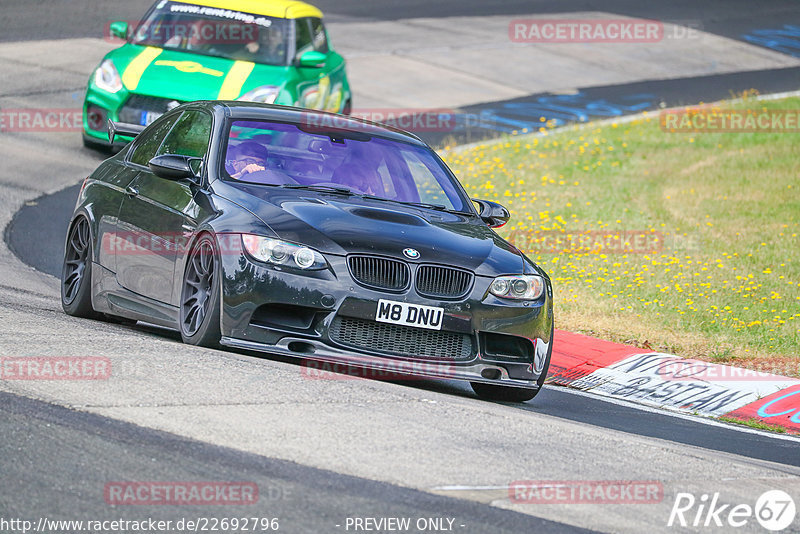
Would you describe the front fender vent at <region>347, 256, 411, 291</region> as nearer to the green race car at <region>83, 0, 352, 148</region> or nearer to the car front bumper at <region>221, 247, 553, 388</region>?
the car front bumper at <region>221, 247, 553, 388</region>

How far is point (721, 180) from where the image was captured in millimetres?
18250

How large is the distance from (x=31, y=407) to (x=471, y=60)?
811 inches

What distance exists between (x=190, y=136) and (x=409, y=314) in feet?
7.57

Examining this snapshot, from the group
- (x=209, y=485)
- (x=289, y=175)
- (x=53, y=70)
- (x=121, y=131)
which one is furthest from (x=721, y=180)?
(x=209, y=485)

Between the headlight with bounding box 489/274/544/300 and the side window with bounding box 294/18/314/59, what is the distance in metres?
8.22

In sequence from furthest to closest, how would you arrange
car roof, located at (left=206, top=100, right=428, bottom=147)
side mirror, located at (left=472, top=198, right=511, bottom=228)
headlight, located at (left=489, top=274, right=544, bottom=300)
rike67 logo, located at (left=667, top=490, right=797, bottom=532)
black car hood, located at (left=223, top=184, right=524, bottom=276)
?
side mirror, located at (left=472, top=198, right=511, bottom=228)
car roof, located at (left=206, top=100, right=428, bottom=147)
headlight, located at (left=489, top=274, right=544, bottom=300)
black car hood, located at (left=223, top=184, right=524, bottom=276)
rike67 logo, located at (left=667, top=490, right=797, bottom=532)

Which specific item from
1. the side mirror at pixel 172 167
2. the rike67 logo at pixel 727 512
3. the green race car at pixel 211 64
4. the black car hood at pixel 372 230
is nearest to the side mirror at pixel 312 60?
the green race car at pixel 211 64

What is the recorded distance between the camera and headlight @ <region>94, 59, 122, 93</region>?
566 inches

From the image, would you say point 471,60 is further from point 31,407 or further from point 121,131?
point 31,407

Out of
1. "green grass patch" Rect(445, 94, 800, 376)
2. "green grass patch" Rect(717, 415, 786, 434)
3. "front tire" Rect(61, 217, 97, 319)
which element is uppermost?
"front tire" Rect(61, 217, 97, 319)

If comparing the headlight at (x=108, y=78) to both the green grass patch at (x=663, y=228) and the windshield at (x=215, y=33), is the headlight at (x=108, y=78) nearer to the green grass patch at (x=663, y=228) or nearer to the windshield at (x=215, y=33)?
the windshield at (x=215, y=33)

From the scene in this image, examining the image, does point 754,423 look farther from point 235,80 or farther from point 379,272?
point 235,80

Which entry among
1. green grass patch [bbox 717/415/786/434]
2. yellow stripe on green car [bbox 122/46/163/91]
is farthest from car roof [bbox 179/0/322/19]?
green grass patch [bbox 717/415/786/434]

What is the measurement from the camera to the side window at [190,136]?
8.43m
